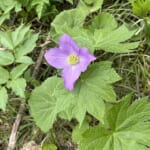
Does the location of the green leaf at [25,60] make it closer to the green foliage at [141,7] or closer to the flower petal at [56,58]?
the flower petal at [56,58]

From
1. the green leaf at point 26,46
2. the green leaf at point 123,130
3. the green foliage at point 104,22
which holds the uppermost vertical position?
the green leaf at point 26,46

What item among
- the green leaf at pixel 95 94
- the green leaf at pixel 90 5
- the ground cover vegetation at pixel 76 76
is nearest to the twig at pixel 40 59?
the ground cover vegetation at pixel 76 76

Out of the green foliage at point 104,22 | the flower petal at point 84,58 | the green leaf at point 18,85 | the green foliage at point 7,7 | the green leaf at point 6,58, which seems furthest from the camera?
the green foliage at point 7,7

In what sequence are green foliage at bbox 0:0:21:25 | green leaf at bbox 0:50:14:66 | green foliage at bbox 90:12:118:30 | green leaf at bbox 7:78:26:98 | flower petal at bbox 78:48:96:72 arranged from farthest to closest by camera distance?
1. green foliage at bbox 0:0:21:25
2. green foliage at bbox 90:12:118:30
3. green leaf at bbox 0:50:14:66
4. green leaf at bbox 7:78:26:98
5. flower petal at bbox 78:48:96:72

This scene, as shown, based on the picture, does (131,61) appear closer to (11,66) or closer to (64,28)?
(64,28)

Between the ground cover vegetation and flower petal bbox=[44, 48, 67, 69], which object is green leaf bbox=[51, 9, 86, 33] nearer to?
the ground cover vegetation

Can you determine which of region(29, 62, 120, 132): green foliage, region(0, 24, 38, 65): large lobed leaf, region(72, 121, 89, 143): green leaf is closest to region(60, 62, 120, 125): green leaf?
region(29, 62, 120, 132): green foliage
